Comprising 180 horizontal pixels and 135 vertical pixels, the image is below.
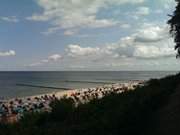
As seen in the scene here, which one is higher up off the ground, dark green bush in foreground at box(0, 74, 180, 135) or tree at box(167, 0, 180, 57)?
tree at box(167, 0, 180, 57)

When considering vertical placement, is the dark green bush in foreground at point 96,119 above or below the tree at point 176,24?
below

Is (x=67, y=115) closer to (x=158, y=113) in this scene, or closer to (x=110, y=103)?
(x=110, y=103)

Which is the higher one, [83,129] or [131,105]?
[131,105]

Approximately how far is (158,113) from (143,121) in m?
1.48

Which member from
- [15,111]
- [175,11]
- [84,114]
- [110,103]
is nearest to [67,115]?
[84,114]

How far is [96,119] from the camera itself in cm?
1009

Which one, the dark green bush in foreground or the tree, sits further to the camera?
the tree

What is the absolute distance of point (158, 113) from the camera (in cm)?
1128

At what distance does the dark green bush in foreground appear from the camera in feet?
29.5

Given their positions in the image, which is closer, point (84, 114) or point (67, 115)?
point (84, 114)

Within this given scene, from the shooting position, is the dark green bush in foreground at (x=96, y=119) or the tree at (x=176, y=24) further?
the tree at (x=176, y=24)

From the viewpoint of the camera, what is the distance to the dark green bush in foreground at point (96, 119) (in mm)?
8984

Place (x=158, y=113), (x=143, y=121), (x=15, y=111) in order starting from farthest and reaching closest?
1. (x=15, y=111)
2. (x=158, y=113)
3. (x=143, y=121)

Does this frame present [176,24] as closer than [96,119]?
No
